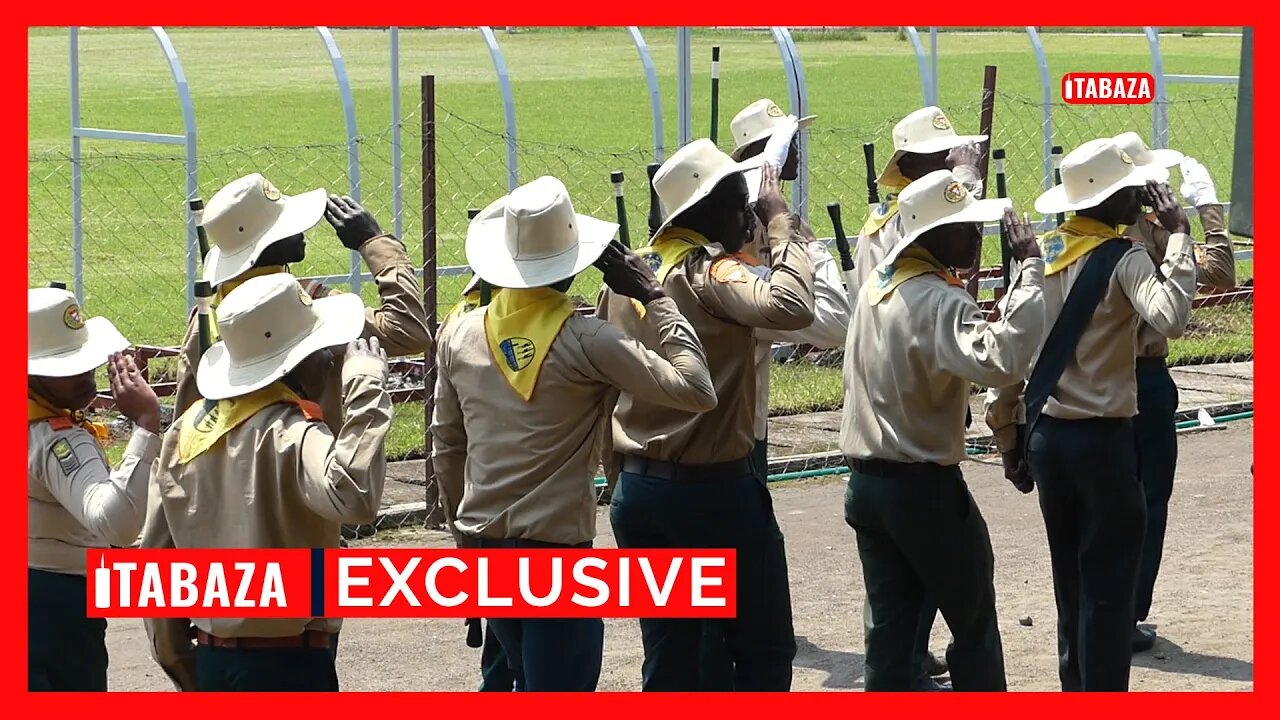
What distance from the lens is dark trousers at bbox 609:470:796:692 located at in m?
5.73

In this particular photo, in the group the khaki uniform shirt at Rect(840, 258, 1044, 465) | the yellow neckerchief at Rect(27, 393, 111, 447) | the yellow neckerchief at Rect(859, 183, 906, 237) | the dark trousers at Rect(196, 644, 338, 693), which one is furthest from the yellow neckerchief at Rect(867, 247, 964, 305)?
the yellow neckerchief at Rect(27, 393, 111, 447)

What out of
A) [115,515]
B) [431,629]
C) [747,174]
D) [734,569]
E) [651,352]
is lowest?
[431,629]

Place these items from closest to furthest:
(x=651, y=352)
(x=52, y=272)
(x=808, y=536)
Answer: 1. (x=651, y=352)
2. (x=808, y=536)
3. (x=52, y=272)

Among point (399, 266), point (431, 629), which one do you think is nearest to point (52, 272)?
point (431, 629)

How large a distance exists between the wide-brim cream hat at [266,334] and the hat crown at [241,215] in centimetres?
82

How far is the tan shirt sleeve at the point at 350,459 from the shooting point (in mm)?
4457

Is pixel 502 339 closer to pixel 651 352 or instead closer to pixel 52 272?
pixel 651 352

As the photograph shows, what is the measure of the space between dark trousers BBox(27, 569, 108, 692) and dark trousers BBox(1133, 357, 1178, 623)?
399cm

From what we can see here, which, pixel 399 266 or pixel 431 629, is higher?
pixel 399 266

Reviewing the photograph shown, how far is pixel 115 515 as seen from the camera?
188 inches

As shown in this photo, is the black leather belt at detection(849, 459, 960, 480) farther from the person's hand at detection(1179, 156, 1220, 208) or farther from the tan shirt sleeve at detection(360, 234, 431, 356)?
the person's hand at detection(1179, 156, 1220, 208)

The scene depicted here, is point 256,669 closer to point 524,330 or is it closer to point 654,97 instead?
point 524,330

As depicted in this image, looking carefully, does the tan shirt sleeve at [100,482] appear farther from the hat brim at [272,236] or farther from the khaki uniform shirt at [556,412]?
the khaki uniform shirt at [556,412]

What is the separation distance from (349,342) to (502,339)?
0.55m
